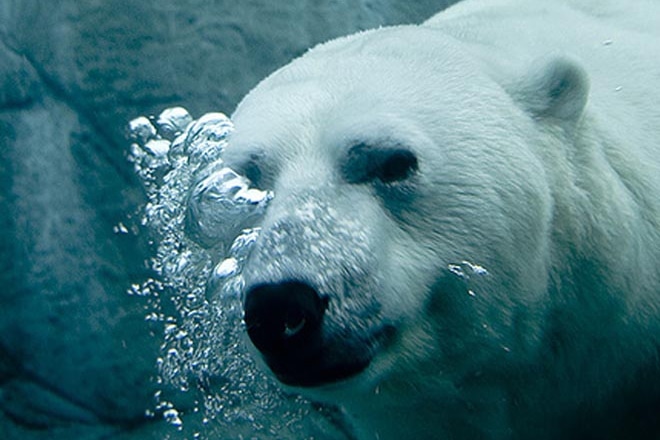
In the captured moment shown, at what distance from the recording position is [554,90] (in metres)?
2.02

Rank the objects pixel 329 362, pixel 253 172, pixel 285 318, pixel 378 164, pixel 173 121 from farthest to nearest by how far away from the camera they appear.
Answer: pixel 173 121 → pixel 253 172 → pixel 378 164 → pixel 329 362 → pixel 285 318

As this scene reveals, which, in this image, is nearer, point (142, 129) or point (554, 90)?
point (554, 90)

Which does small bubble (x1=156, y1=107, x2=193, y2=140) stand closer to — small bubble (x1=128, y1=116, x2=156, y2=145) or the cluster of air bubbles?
small bubble (x1=128, y1=116, x2=156, y2=145)

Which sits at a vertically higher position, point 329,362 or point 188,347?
point 329,362

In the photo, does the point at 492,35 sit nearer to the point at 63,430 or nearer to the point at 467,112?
the point at 467,112

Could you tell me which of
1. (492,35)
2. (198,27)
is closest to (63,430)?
(198,27)

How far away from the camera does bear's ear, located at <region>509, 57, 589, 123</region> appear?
6.57 feet

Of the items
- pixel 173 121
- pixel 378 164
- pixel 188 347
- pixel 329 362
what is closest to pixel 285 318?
pixel 329 362

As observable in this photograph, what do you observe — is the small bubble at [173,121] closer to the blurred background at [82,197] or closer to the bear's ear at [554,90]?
the blurred background at [82,197]

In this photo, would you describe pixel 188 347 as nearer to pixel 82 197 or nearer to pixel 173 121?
pixel 82 197

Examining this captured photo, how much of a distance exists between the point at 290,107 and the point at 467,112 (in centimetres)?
38

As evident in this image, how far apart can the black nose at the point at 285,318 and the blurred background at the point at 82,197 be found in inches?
85.7

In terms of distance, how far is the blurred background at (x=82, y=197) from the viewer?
3711 millimetres

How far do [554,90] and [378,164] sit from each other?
18.0 inches
